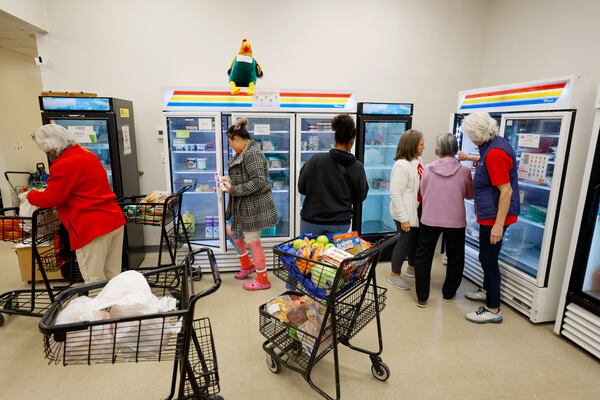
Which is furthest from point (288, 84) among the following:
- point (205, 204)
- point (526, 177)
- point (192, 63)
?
point (526, 177)

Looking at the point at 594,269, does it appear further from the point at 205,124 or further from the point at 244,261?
the point at 205,124

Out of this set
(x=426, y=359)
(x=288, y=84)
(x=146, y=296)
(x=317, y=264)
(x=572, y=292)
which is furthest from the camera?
(x=288, y=84)

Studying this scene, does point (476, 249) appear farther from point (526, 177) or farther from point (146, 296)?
point (146, 296)

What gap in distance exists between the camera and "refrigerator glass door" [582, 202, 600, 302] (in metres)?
2.79

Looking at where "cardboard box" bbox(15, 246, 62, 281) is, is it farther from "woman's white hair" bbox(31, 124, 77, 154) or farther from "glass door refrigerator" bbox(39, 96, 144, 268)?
"woman's white hair" bbox(31, 124, 77, 154)

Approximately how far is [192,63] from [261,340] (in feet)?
11.1

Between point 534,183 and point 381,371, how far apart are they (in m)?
2.33

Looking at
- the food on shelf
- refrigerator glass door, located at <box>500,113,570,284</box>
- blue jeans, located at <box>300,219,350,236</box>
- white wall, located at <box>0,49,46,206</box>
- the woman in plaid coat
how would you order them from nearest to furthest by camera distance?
blue jeans, located at <box>300,219,350,236</box>
refrigerator glass door, located at <box>500,113,570,284</box>
the woman in plaid coat
the food on shelf
white wall, located at <box>0,49,46,206</box>

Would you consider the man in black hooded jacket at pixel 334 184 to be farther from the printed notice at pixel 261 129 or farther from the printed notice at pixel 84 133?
the printed notice at pixel 84 133

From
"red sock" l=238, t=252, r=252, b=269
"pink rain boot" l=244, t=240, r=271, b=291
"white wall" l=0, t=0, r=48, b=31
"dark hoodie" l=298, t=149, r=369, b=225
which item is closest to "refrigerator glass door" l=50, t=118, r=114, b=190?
"white wall" l=0, t=0, r=48, b=31

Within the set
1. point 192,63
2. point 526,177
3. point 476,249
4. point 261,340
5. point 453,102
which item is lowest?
point 261,340

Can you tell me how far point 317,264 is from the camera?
2.03m

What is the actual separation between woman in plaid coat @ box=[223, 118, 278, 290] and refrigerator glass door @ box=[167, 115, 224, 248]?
0.94 feet

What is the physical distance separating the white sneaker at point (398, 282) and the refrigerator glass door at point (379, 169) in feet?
2.88
